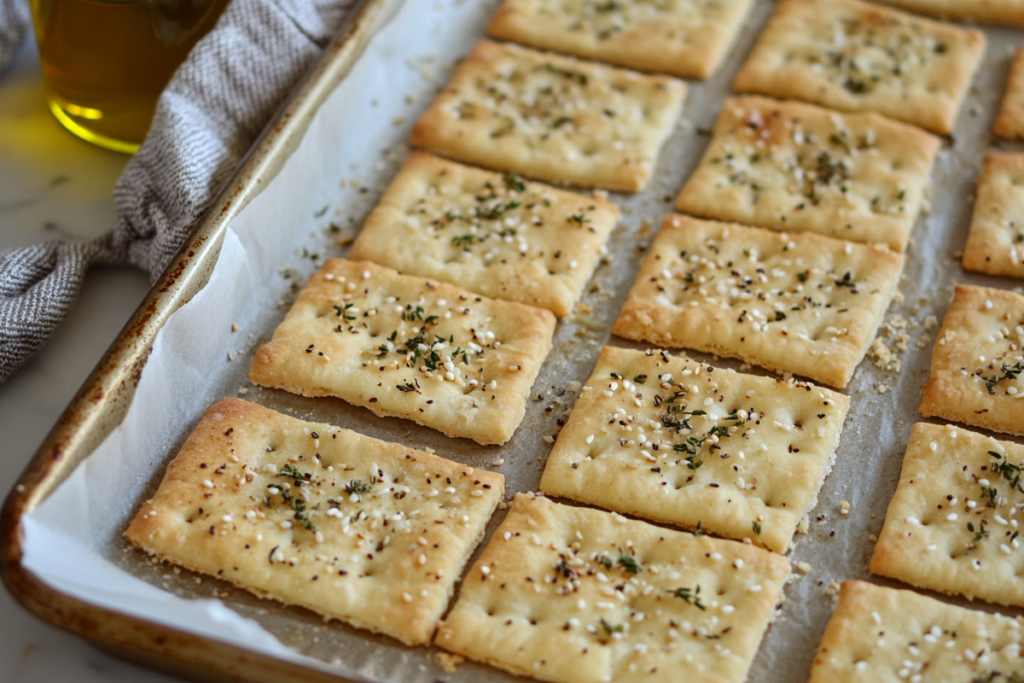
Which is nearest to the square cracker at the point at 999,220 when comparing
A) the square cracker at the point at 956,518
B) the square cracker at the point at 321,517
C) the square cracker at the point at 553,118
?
the square cracker at the point at 956,518

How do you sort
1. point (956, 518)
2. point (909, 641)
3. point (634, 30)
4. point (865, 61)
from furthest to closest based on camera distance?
point (634, 30), point (865, 61), point (956, 518), point (909, 641)

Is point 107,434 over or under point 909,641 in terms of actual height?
over

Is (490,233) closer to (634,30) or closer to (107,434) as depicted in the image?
(634,30)

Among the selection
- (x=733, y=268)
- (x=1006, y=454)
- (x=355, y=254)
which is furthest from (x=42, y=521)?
(x=1006, y=454)

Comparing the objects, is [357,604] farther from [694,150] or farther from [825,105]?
[825,105]

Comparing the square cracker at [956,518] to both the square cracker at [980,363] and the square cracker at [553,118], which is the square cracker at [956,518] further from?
the square cracker at [553,118]

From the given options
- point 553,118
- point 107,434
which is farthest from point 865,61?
point 107,434
